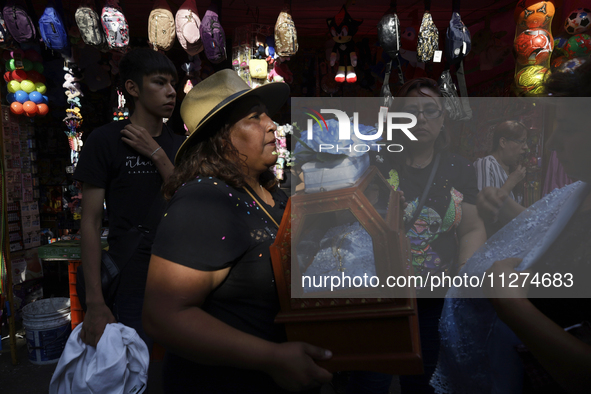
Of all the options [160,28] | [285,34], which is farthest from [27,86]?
[285,34]

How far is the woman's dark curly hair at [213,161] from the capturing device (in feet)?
3.23

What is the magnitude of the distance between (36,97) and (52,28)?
1368 millimetres

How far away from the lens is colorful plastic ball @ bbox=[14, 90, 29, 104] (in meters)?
3.34

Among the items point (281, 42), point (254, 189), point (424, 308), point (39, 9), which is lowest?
point (424, 308)

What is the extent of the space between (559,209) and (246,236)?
28.7 inches

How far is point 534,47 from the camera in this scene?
2137 millimetres

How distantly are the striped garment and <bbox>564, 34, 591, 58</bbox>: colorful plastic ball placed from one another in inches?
78.2

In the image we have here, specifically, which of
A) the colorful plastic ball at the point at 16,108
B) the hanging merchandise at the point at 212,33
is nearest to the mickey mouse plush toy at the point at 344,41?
the hanging merchandise at the point at 212,33

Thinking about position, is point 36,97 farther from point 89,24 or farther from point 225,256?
point 225,256

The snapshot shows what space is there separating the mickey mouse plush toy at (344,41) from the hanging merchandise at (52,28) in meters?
2.14

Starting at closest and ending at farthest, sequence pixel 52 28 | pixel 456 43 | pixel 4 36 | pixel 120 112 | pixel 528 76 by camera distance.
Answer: pixel 528 76, pixel 456 43, pixel 52 28, pixel 4 36, pixel 120 112

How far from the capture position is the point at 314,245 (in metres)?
0.77

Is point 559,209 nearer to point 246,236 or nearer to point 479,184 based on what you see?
point 479,184

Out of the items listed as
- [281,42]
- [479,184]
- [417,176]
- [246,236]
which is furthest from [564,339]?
[281,42]
